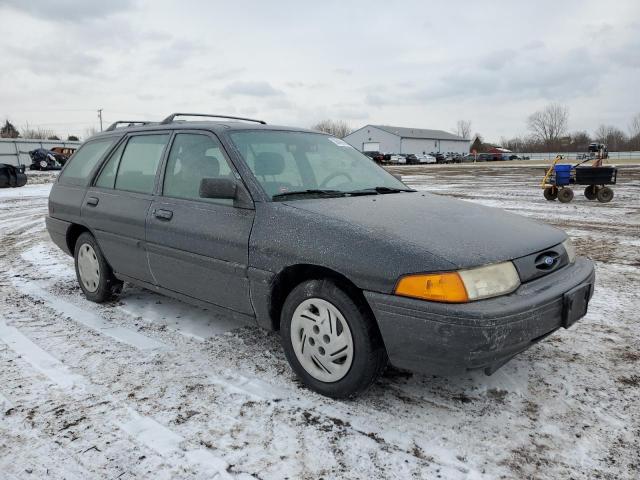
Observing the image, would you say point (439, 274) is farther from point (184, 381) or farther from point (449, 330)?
point (184, 381)

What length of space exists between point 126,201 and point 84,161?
1.10 meters

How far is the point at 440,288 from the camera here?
2232 mm

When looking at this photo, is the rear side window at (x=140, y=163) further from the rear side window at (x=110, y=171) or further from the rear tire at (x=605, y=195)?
the rear tire at (x=605, y=195)

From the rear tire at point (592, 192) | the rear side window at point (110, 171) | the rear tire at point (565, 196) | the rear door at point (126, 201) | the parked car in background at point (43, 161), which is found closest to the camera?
the rear door at point (126, 201)

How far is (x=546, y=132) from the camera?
9525 cm

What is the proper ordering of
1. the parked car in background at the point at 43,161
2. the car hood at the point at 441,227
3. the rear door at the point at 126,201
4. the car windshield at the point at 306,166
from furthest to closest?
the parked car in background at the point at 43,161, the rear door at the point at 126,201, the car windshield at the point at 306,166, the car hood at the point at 441,227

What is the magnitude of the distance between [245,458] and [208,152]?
6.62ft

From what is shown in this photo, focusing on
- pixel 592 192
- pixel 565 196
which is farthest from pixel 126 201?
pixel 592 192

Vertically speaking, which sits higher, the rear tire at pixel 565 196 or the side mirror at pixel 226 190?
the side mirror at pixel 226 190

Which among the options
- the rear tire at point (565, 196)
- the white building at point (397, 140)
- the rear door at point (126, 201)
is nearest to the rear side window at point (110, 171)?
the rear door at point (126, 201)

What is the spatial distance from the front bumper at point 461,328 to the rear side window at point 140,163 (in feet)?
7.09

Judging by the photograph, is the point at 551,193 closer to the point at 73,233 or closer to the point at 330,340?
the point at 73,233

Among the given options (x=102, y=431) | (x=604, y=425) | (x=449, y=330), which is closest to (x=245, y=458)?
(x=102, y=431)

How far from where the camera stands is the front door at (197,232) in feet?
9.79
